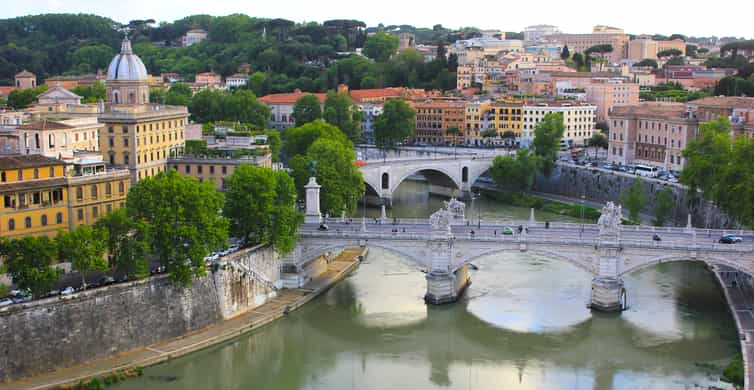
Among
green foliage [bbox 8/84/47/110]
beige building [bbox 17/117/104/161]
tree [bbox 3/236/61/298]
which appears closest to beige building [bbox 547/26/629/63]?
green foliage [bbox 8/84/47/110]

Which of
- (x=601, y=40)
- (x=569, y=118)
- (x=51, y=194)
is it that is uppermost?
(x=601, y=40)

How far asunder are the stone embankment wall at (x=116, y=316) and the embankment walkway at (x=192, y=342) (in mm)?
220

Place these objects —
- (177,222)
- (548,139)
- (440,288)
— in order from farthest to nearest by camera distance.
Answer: (548,139) < (440,288) < (177,222)

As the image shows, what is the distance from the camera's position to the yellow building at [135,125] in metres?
37.0

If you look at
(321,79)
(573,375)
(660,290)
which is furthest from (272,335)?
(321,79)

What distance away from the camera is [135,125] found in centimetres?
3688

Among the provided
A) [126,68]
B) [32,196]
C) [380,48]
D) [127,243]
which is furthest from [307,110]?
[127,243]

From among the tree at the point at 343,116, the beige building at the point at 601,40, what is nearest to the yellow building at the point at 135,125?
the tree at the point at 343,116

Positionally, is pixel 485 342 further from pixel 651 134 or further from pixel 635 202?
pixel 651 134

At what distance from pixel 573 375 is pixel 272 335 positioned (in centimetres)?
828

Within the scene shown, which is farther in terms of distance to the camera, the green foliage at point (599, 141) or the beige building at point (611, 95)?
the beige building at point (611, 95)

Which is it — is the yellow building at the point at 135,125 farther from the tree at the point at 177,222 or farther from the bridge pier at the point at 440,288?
the bridge pier at the point at 440,288

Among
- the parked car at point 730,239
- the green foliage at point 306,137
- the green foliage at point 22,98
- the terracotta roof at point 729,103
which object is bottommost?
the parked car at point 730,239

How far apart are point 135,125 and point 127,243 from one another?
39.3ft
